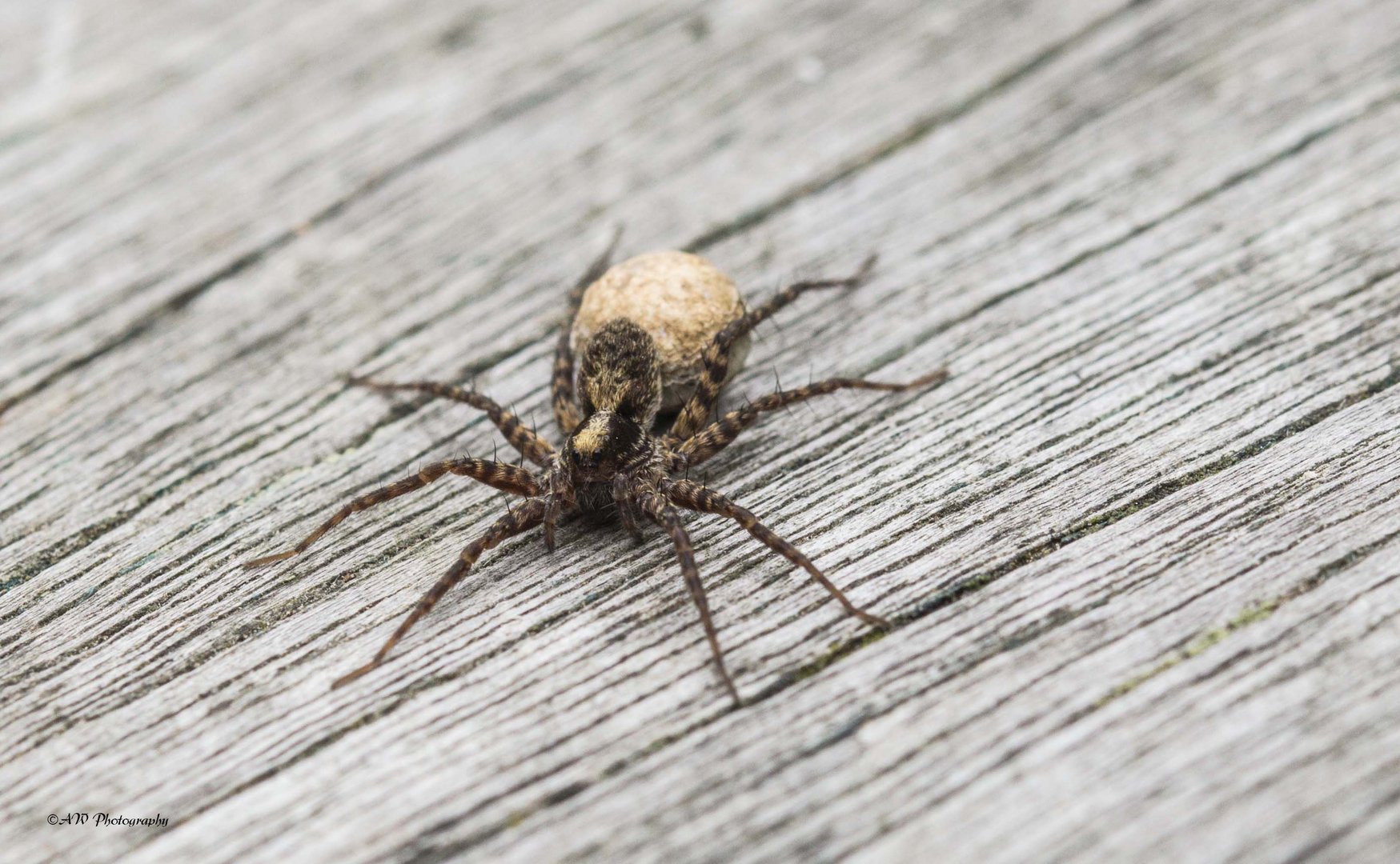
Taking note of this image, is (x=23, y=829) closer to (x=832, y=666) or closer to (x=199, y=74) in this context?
(x=832, y=666)

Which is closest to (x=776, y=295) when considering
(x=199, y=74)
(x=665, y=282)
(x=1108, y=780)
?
(x=665, y=282)

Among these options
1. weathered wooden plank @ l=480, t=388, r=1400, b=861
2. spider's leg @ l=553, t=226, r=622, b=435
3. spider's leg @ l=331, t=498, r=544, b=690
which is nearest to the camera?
weathered wooden plank @ l=480, t=388, r=1400, b=861

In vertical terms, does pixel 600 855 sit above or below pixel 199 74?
below

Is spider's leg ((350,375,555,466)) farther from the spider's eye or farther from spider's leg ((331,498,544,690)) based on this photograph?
spider's leg ((331,498,544,690))

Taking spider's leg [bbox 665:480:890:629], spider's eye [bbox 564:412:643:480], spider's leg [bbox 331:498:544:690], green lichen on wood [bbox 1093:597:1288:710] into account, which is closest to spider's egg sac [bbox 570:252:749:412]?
spider's eye [bbox 564:412:643:480]

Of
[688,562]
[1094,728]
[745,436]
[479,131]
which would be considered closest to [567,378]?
[745,436]

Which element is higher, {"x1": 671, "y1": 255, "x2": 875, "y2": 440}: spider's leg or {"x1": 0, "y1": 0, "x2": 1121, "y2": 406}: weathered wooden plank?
{"x1": 0, "y1": 0, "x2": 1121, "y2": 406}: weathered wooden plank
